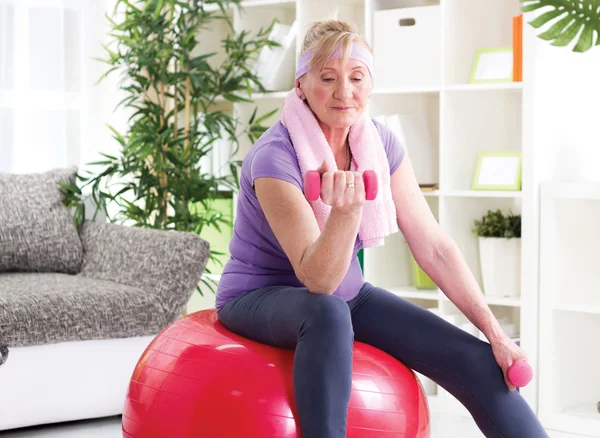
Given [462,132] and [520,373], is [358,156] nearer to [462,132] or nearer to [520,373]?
[520,373]

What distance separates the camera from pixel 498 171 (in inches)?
125

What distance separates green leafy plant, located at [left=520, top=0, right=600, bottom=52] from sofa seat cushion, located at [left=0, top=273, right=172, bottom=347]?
1.53 metres

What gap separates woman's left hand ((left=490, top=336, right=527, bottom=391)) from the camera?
1.82 m

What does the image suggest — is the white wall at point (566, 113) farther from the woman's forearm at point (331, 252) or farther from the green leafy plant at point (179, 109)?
the woman's forearm at point (331, 252)

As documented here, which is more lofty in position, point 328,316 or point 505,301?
point 328,316

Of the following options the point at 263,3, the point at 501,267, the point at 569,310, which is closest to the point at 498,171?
the point at 501,267

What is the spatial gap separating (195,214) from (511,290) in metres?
1.30

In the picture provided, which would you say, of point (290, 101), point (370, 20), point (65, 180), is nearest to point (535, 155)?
point (370, 20)

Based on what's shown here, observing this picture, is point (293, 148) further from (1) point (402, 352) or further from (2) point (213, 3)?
(2) point (213, 3)

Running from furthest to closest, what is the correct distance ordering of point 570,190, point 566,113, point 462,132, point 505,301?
1. point 462,132
2. point 566,113
3. point 505,301
4. point 570,190

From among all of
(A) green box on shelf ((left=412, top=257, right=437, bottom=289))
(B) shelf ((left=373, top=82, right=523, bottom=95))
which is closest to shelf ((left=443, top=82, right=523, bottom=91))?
→ (B) shelf ((left=373, top=82, right=523, bottom=95))

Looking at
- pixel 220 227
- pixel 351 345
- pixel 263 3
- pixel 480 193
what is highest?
pixel 263 3

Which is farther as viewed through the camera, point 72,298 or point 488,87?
point 488,87

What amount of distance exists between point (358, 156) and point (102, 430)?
1.39m
